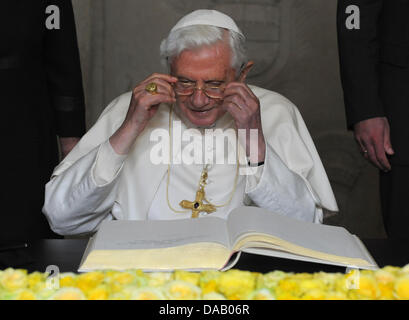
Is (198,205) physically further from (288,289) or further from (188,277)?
(288,289)

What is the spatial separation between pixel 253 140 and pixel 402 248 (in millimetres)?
762

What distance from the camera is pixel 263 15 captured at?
5590 millimetres

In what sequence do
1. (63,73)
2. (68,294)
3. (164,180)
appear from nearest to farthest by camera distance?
(68,294), (164,180), (63,73)

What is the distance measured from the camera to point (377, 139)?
10.8 feet

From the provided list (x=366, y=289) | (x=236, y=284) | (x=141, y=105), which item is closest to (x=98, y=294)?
(x=236, y=284)

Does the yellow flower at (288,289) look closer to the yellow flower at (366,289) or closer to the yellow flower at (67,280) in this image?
the yellow flower at (366,289)

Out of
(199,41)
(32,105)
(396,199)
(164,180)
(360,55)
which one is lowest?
(396,199)

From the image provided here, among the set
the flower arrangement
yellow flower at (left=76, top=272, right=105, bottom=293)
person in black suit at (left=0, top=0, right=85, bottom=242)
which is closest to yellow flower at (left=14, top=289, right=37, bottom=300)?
the flower arrangement

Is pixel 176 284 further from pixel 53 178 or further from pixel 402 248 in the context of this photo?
pixel 53 178

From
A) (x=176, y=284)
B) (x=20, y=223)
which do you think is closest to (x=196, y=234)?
(x=176, y=284)

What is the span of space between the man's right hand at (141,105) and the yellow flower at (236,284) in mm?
1316

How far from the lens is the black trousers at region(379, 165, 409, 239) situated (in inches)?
132

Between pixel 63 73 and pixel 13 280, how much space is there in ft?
7.25

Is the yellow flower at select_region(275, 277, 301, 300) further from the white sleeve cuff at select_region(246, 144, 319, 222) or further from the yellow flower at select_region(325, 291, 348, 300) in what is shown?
the white sleeve cuff at select_region(246, 144, 319, 222)
